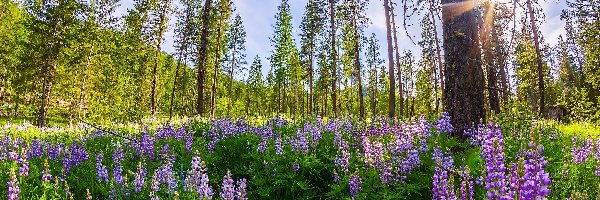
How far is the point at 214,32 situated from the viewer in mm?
39844

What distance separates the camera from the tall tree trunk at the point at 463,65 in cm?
719

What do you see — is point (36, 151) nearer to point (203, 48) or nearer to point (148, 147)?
point (148, 147)

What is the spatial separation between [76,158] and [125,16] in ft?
107

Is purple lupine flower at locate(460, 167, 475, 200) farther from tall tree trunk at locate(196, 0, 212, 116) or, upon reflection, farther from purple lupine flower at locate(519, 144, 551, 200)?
tall tree trunk at locate(196, 0, 212, 116)

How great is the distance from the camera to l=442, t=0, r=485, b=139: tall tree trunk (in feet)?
23.6

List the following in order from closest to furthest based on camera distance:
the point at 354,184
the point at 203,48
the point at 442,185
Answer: the point at 442,185 → the point at 354,184 → the point at 203,48

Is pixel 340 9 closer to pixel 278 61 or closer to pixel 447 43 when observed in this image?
pixel 278 61

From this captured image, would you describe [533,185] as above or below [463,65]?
below

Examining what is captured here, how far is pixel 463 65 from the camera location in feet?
23.5

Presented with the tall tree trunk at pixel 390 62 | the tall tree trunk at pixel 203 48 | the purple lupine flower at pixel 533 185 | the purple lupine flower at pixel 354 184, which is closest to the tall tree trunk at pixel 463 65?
the purple lupine flower at pixel 354 184

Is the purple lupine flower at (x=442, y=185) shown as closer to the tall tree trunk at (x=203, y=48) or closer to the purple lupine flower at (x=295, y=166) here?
the purple lupine flower at (x=295, y=166)

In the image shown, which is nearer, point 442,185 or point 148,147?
point 442,185

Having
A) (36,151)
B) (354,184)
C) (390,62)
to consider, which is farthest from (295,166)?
(390,62)

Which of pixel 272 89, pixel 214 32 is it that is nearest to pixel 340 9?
pixel 214 32
